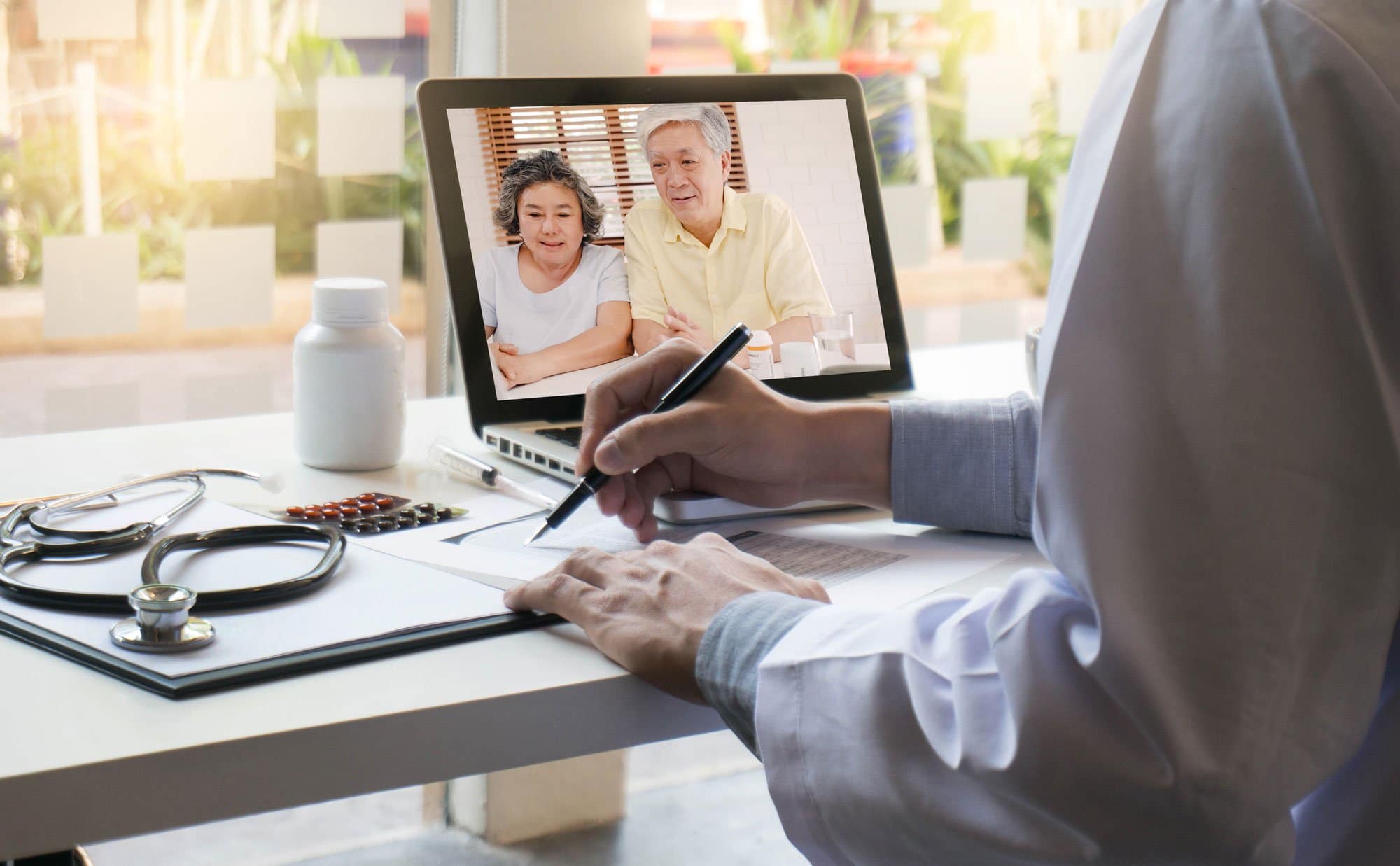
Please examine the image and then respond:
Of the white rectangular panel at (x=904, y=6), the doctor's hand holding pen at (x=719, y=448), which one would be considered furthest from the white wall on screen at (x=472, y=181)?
the white rectangular panel at (x=904, y=6)

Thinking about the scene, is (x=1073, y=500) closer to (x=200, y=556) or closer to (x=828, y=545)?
(x=828, y=545)

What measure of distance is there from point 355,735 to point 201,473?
432mm

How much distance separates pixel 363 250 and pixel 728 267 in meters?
0.51

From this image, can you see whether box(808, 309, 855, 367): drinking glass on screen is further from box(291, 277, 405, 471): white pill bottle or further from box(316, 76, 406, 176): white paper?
box(316, 76, 406, 176): white paper

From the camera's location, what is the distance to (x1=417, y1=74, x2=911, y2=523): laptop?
1.02 metres

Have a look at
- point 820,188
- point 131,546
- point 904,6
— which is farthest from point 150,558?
point 904,6

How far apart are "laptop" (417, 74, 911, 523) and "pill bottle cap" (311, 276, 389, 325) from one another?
0.24 feet

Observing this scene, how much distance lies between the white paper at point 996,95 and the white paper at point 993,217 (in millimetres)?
67

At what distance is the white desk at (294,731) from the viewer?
1.64 ft

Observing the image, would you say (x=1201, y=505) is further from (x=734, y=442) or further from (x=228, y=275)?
(x=228, y=275)

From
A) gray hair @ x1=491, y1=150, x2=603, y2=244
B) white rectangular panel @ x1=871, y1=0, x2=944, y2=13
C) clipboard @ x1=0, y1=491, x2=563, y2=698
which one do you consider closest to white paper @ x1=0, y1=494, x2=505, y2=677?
clipboard @ x1=0, y1=491, x2=563, y2=698

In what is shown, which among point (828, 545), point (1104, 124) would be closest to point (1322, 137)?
point (1104, 124)

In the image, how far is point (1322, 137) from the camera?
461 mm

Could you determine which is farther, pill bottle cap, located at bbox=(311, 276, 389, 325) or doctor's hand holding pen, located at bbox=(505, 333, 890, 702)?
pill bottle cap, located at bbox=(311, 276, 389, 325)
